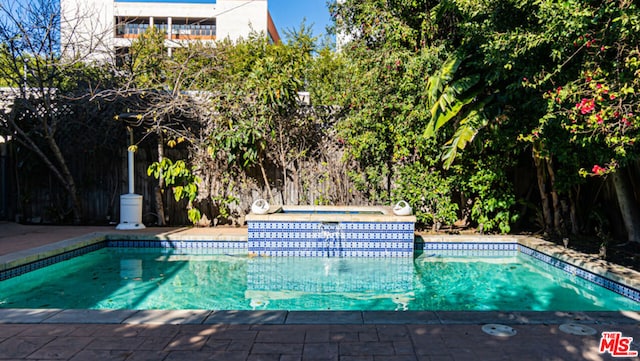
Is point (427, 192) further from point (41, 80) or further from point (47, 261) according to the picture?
point (41, 80)

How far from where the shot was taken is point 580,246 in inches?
280

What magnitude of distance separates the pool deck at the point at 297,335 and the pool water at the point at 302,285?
1.12 m

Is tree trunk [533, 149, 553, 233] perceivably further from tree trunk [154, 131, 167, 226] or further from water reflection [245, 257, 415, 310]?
tree trunk [154, 131, 167, 226]

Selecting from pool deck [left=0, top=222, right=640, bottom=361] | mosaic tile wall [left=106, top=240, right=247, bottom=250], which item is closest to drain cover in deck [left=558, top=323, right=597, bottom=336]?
pool deck [left=0, top=222, right=640, bottom=361]

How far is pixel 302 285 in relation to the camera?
5.73m

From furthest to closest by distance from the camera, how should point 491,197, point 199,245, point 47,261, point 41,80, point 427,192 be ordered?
point 427,192, point 491,197, point 41,80, point 199,245, point 47,261

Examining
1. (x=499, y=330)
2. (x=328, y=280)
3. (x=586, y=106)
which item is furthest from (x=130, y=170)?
(x=586, y=106)

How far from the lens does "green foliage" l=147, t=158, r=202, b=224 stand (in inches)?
343

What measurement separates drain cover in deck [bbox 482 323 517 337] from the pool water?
1.39 metres

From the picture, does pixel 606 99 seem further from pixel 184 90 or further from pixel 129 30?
pixel 129 30

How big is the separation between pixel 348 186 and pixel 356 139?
118 centimetres

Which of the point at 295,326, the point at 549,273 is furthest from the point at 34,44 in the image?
the point at 549,273

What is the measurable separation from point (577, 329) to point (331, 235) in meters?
4.19

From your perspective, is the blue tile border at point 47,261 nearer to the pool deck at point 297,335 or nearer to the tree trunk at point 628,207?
the pool deck at point 297,335
